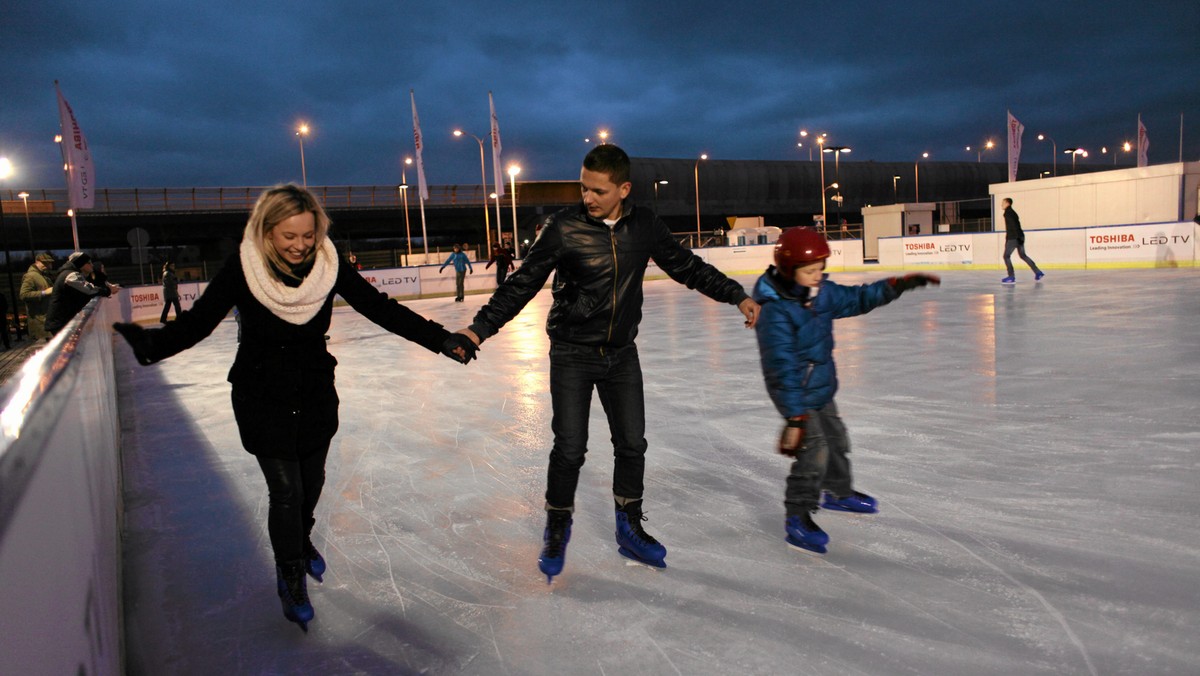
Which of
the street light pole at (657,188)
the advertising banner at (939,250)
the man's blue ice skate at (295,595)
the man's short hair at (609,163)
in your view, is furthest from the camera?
the street light pole at (657,188)

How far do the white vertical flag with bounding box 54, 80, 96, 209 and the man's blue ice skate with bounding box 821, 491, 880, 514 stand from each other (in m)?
21.4

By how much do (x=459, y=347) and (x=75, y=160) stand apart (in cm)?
2107

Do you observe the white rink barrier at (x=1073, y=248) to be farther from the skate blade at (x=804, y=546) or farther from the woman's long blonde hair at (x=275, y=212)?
the woman's long blonde hair at (x=275, y=212)

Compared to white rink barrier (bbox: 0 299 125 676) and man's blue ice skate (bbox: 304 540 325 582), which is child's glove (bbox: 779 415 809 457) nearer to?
man's blue ice skate (bbox: 304 540 325 582)

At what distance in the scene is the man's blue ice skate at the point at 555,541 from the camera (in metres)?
2.87

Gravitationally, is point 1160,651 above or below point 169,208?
below

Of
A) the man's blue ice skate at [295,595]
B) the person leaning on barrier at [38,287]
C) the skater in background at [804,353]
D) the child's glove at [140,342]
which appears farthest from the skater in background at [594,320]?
the person leaning on barrier at [38,287]

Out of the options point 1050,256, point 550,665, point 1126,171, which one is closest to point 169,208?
point 1050,256

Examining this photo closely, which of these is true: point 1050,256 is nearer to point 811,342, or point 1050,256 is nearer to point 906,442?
point 906,442

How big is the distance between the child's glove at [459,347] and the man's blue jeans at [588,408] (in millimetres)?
292

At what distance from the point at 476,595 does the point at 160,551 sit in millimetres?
1529

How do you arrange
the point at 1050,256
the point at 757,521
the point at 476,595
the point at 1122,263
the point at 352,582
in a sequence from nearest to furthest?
1. the point at 476,595
2. the point at 352,582
3. the point at 757,521
4. the point at 1122,263
5. the point at 1050,256

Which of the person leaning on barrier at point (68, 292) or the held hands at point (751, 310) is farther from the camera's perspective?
the person leaning on barrier at point (68, 292)

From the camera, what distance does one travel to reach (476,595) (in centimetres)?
271
